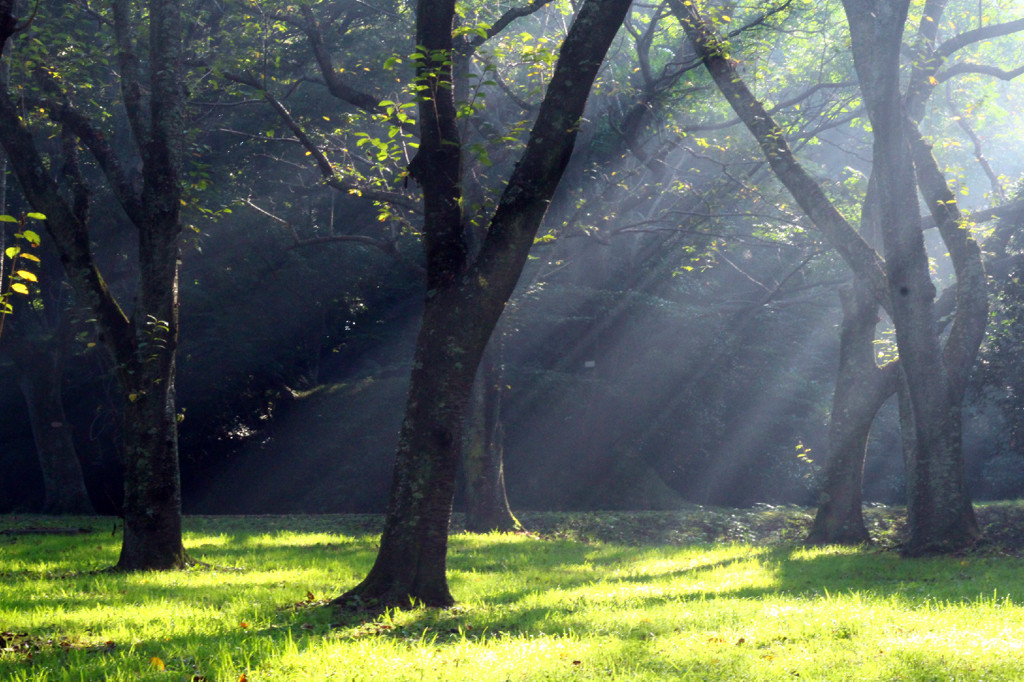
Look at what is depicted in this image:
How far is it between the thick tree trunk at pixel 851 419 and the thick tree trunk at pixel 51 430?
16.8 m

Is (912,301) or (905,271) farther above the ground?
(905,271)

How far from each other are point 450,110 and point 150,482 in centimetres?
509

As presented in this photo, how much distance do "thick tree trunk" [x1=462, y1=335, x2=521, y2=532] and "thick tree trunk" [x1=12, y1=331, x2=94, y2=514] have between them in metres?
10.9

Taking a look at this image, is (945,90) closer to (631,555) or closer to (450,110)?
(631,555)

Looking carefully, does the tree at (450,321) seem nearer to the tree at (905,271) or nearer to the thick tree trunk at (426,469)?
the thick tree trunk at (426,469)

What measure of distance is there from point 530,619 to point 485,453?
8952 millimetres

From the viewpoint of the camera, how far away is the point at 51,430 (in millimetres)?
21594

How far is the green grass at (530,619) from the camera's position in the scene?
Answer: 5.13m

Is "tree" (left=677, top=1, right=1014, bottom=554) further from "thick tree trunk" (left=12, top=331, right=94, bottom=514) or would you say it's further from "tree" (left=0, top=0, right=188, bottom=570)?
"thick tree trunk" (left=12, top=331, right=94, bottom=514)

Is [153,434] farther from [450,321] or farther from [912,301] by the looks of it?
[912,301]

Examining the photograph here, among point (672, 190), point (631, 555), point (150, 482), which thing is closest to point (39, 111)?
point (150, 482)

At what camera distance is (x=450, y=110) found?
7641 millimetres

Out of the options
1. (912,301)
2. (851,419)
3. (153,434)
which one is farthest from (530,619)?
(851,419)

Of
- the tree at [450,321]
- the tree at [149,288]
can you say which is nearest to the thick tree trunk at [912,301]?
the tree at [450,321]
